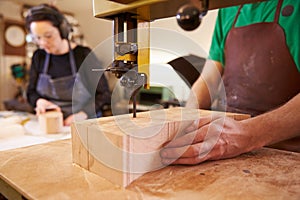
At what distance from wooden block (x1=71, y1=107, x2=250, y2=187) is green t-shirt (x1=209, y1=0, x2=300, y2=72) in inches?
28.7

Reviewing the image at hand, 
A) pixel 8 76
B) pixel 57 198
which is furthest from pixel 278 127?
pixel 8 76

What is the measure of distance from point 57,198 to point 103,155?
0.46ft

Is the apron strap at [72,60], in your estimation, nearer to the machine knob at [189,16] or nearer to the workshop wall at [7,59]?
Answer: the machine knob at [189,16]

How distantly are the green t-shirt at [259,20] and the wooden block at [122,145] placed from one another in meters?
0.73

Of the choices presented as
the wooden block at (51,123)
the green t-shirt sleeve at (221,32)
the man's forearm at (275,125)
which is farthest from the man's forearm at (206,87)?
the wooden block at (51,123)

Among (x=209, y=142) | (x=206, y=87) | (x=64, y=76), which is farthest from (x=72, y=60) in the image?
(x=209, y=142)

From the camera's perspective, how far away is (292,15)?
1060mm

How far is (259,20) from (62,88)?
171 centimetres

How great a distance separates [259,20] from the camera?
1.18m

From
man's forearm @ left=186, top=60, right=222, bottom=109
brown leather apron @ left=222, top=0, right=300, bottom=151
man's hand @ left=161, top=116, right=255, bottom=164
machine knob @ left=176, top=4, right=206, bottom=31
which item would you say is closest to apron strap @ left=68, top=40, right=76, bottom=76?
man's forearm @ left=186, top=60, right=222, bottom=109

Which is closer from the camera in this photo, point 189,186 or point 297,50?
point 189,186

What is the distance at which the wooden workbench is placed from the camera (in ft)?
1.63

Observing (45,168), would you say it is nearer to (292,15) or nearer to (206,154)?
(206,154)

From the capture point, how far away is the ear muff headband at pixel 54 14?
179 cm
